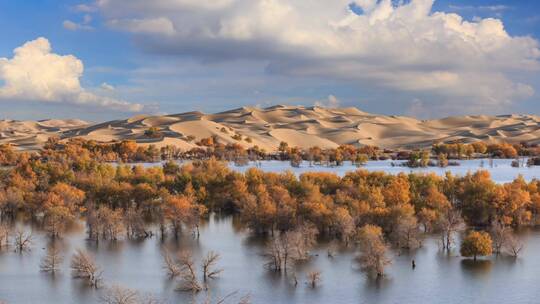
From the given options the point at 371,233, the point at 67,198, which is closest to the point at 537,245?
the point at 371,233

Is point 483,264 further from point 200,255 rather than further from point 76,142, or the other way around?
point 76,142

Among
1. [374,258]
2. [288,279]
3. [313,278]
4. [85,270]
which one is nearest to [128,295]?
[85,270]

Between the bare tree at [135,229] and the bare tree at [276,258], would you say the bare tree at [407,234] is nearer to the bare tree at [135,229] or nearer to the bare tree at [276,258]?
the bare tree at [276,258]

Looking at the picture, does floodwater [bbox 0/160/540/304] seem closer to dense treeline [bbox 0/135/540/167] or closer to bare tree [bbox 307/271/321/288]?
bare tree [bbox 307/271/321/288]

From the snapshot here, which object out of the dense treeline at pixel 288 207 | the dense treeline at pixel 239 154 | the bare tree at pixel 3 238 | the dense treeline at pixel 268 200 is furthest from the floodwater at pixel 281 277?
the dense treeline at pixel 239 154

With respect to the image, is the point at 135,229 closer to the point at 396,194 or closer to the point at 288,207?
the point at 288,207

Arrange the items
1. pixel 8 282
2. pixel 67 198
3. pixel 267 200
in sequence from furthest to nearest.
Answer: pixel 67 198 → pixel 267 200 → pixel 8 282

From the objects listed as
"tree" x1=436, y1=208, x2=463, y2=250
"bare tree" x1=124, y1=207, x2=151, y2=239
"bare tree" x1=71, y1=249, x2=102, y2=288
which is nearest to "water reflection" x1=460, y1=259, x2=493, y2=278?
"tree" x1=436, y1=208, x2=463, y2=250
